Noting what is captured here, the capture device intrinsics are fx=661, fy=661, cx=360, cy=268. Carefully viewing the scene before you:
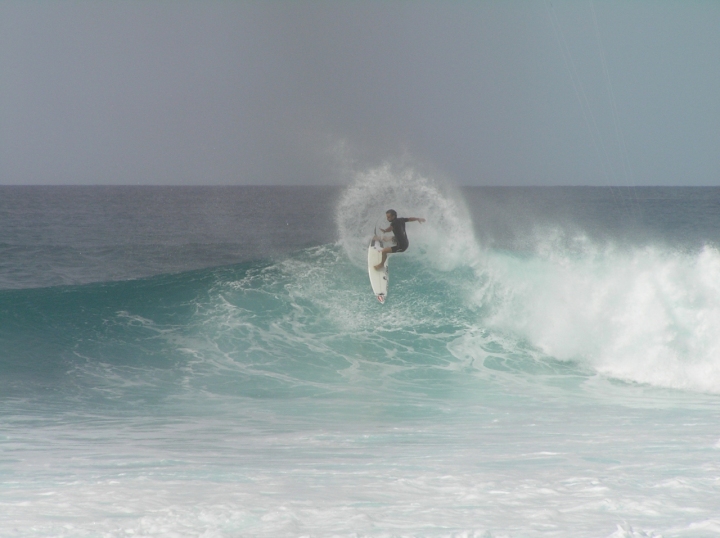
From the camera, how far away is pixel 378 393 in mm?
9617

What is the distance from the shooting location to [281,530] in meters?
4.24

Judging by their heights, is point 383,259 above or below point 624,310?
above

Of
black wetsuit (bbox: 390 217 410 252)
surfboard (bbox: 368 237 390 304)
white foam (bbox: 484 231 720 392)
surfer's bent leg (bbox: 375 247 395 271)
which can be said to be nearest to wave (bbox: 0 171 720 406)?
white foam (bbox: 484 231 720 392)

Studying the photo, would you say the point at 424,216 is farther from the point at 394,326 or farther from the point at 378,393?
the point at 378,393

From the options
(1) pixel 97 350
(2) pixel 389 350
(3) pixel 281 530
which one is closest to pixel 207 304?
(1) pixel 97 350

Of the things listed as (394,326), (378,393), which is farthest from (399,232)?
(394,326)

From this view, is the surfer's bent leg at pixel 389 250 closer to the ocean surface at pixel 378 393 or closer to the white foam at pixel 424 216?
the ocean surface at pixel 378 393

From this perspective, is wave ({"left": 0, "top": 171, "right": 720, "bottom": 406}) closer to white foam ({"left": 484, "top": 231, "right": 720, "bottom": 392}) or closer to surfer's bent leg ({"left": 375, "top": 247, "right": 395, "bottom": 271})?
white foam ({"left": 484, "top": 231, "right": 720, "bottom": 392})

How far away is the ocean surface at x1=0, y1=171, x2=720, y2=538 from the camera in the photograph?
4.57 m

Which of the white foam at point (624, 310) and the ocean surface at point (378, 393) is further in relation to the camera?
the white foam at point (624, 310)

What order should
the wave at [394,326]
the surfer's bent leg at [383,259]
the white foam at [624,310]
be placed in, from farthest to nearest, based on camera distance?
the surfer's bent leg at [383,259]
the white foam at [624,310]
the wave at [394,326]

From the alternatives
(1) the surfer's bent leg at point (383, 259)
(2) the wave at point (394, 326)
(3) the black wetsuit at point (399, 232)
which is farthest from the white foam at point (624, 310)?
(3) the black wetsuit at point (399, 232)

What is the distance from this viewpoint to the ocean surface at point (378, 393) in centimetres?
457

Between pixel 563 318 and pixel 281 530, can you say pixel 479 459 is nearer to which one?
pixel 281 530
